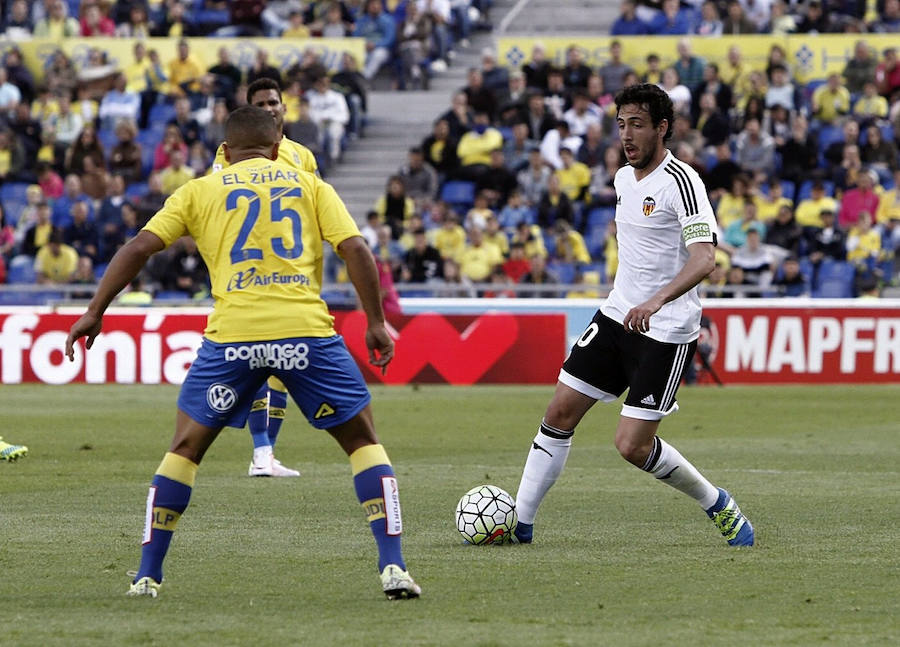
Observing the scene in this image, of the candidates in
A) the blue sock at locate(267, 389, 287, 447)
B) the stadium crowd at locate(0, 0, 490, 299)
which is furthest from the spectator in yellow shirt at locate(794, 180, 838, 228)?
the blue sock at locate(267, 389, 287, 447)

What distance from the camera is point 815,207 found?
23453 millimetres

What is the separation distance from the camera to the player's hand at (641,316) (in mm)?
7465

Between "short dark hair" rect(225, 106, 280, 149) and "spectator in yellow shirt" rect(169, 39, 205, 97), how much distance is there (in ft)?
73.1

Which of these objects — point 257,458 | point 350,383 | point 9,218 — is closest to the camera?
point 350,383

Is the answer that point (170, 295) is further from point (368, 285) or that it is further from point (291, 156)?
point (368, 285)

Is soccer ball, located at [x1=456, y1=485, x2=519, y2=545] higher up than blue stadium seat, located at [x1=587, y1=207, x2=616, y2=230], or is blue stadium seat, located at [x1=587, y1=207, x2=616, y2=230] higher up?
soccer ball, located at [x1=456, y1=485, x2=519, y2=545]

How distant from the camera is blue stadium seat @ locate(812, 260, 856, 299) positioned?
22344 mm

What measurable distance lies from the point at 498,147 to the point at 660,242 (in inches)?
706

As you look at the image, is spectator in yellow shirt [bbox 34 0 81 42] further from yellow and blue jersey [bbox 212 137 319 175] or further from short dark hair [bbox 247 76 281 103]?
yellow and blue jersey [bbox 212 137 319 175]

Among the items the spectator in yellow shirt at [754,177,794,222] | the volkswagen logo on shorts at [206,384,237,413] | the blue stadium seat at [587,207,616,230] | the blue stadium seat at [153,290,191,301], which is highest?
the volkswagen logo on shorts at [206,384,237,413]

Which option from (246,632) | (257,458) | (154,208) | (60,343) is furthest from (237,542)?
(154,208)

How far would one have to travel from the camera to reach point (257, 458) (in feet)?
37.2

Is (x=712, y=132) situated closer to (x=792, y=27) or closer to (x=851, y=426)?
(x=792, y=27)

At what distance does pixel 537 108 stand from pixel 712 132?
288 centimetres
